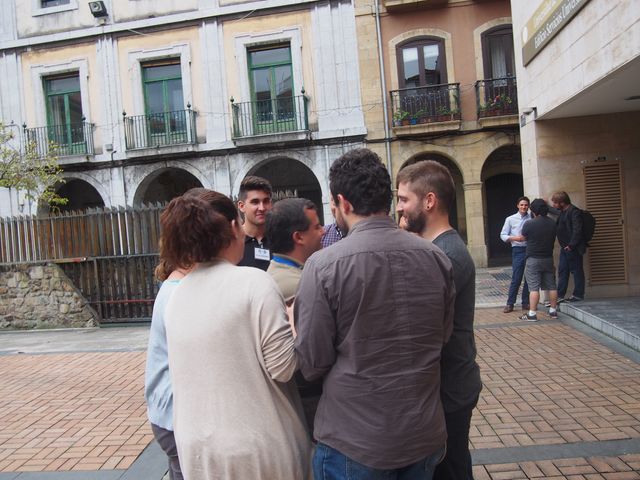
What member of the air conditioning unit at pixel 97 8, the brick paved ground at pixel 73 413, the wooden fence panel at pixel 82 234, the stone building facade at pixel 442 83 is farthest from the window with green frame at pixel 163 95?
the brick paved ground at pixel 73 413

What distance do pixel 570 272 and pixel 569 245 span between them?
65 cm

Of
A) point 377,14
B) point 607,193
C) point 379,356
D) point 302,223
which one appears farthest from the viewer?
point 377,14

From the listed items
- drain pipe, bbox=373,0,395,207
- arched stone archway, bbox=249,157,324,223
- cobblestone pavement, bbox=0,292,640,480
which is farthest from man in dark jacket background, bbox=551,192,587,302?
arched stone archway, bbox=249,157,324,223

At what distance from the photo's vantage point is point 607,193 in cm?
889

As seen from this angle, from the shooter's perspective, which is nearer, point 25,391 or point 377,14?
point 25,391

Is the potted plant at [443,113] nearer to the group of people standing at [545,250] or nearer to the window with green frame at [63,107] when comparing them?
the group of people standing at [545,250]

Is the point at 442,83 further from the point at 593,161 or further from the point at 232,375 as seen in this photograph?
the point at 232,375

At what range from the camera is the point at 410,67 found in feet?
51.6

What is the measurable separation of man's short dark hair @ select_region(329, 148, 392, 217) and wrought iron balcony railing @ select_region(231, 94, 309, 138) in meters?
14.2

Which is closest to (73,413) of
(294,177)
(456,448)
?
(456,448)

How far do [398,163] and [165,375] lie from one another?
14241 millimetres

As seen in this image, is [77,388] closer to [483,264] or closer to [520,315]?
[520,315]

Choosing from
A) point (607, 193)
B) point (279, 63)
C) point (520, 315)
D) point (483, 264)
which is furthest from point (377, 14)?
point (520, 315)

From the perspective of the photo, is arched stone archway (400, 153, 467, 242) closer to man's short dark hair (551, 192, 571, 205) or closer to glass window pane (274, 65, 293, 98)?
glass window pane (274, 65, 293, 98)
